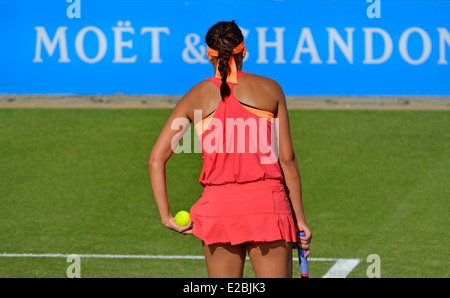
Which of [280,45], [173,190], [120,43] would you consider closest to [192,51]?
[120,43]

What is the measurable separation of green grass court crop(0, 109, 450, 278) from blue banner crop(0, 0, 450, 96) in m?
0.75

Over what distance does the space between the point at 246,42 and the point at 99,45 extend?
9.09ft

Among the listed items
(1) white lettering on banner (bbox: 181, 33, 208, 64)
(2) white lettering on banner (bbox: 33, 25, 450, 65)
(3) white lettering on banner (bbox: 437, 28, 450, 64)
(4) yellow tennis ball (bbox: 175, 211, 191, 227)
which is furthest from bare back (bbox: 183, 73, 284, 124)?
(3) white lettering on banner (bbox: 437, 28, 450, 64)

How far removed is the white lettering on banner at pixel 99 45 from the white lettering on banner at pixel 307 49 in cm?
358

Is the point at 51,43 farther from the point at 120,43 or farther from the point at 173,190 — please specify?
the point at 173,190

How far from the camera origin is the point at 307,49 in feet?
51.8

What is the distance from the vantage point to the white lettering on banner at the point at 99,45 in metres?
15.6

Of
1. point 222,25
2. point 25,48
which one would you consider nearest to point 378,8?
→ point 25,48

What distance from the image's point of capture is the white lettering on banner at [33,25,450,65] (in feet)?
51.2

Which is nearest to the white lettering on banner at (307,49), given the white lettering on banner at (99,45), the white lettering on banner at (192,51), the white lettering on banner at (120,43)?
the white lettering on banner at (192,51)

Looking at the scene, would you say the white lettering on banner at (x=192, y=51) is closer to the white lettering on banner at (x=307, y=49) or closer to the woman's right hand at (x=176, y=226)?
Answer: the white lettering on banner at (x=307, y=49)
